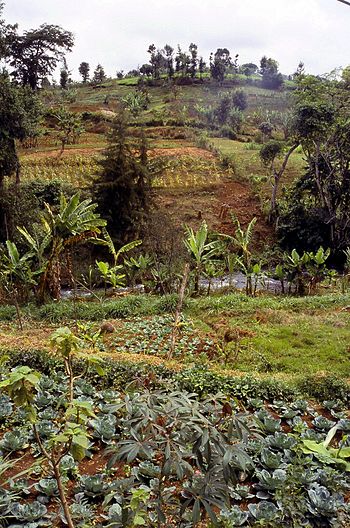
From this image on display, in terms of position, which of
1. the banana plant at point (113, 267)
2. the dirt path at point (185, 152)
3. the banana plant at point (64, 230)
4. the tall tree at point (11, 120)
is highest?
the tall tree at point (11, 120)

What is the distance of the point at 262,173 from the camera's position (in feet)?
77.2

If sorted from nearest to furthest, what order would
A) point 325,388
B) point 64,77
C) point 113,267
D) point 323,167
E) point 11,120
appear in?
point 325,388
point 113,267
point 11,120
point 323,167
point 64,77

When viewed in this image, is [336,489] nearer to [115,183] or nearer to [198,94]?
[115,183]

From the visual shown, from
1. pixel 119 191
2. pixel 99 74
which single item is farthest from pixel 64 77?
pixel 119 191

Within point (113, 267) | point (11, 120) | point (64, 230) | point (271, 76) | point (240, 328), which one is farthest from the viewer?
point (271, 76)

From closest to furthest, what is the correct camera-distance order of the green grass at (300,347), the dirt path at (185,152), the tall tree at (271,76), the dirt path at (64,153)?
the green grass at (300,347)
the dirt path at (64,153)
the dirt path at (185,152)
the tall tree at (271,76)

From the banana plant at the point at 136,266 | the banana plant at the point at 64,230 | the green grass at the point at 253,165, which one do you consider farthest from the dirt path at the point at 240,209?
the banana plant at the point at 64,230

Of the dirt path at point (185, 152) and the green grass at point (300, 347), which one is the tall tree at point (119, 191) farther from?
the dirt path at point (185, 152)

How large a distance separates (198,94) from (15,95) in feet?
105

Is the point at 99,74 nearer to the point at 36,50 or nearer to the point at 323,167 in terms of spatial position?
the point at 36,50

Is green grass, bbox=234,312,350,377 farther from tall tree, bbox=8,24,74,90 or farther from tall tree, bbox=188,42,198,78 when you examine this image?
tall tree, bbox=188,42,198,78

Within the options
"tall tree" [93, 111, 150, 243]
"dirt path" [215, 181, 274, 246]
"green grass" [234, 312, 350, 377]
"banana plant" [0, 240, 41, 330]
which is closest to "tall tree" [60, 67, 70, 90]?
"dirt path" [215, 181, 274, 246]

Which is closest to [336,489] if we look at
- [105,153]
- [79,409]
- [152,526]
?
[152,526]

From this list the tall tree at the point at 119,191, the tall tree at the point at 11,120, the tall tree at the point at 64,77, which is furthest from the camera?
the tall tree at the point at 64,77
